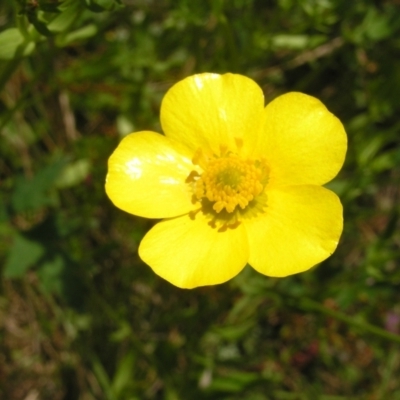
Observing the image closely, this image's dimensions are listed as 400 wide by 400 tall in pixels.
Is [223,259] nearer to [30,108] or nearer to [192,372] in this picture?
[192,372]

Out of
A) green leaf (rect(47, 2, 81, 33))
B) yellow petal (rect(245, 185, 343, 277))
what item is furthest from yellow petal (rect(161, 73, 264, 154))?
green leaf (rect(47, 2, 81, 33))

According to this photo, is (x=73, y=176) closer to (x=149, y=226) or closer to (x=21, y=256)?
(x=149, y=226)

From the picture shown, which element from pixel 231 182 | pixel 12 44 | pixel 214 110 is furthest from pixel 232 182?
pixel 12 44

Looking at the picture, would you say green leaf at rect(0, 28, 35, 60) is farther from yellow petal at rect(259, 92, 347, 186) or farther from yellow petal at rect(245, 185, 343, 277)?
yellow petal at rect(245, 185, 343, 277)

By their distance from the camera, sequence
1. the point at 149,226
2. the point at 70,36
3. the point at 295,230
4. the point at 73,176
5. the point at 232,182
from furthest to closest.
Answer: the point at 73,176 < the point at 149,226 < the point at 70,36 < the point at 232,182 < the point at 295,230

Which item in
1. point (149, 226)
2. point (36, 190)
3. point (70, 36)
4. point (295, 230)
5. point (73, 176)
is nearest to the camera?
point (295, 230)

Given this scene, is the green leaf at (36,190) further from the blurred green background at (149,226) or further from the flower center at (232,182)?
the flower center at (232,182)

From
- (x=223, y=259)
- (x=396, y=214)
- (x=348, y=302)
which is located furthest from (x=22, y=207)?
(x=396, y=214)
